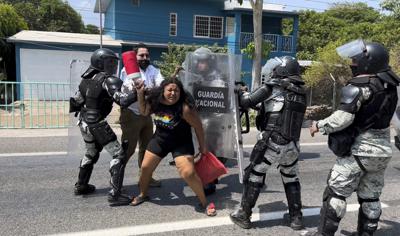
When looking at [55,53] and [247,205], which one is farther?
[55,53]

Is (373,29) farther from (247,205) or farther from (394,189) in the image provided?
(247,205)

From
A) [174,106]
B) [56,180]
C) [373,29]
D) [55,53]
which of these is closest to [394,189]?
[174,106]

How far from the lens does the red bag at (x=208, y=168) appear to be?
441cm

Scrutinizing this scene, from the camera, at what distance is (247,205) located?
3934mm

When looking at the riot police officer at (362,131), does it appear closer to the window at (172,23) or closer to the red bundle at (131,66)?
the red bundle at (131,66)

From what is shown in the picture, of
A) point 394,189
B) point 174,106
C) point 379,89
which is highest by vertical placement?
point 379,89

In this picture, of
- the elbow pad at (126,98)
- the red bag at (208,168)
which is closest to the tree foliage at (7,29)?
the elbow pad at (126,98)

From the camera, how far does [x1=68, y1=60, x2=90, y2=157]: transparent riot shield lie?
4.89 m

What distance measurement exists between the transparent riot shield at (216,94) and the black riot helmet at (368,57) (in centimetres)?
152

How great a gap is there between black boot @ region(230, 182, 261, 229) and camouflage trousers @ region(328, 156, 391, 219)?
78 cm

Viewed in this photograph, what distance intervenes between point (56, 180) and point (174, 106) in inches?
89.3

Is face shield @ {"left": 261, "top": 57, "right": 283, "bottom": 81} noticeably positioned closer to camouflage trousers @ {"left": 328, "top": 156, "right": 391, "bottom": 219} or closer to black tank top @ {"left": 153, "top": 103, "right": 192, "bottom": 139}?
black tank top @ {"left": 153, "top": 103, "right": 192, "bottom": 139}

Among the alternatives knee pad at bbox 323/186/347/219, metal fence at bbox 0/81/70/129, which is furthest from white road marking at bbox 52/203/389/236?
metal fence at bbox 0/81/70/129

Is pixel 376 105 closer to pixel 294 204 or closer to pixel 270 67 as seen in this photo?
pixel 270 67
